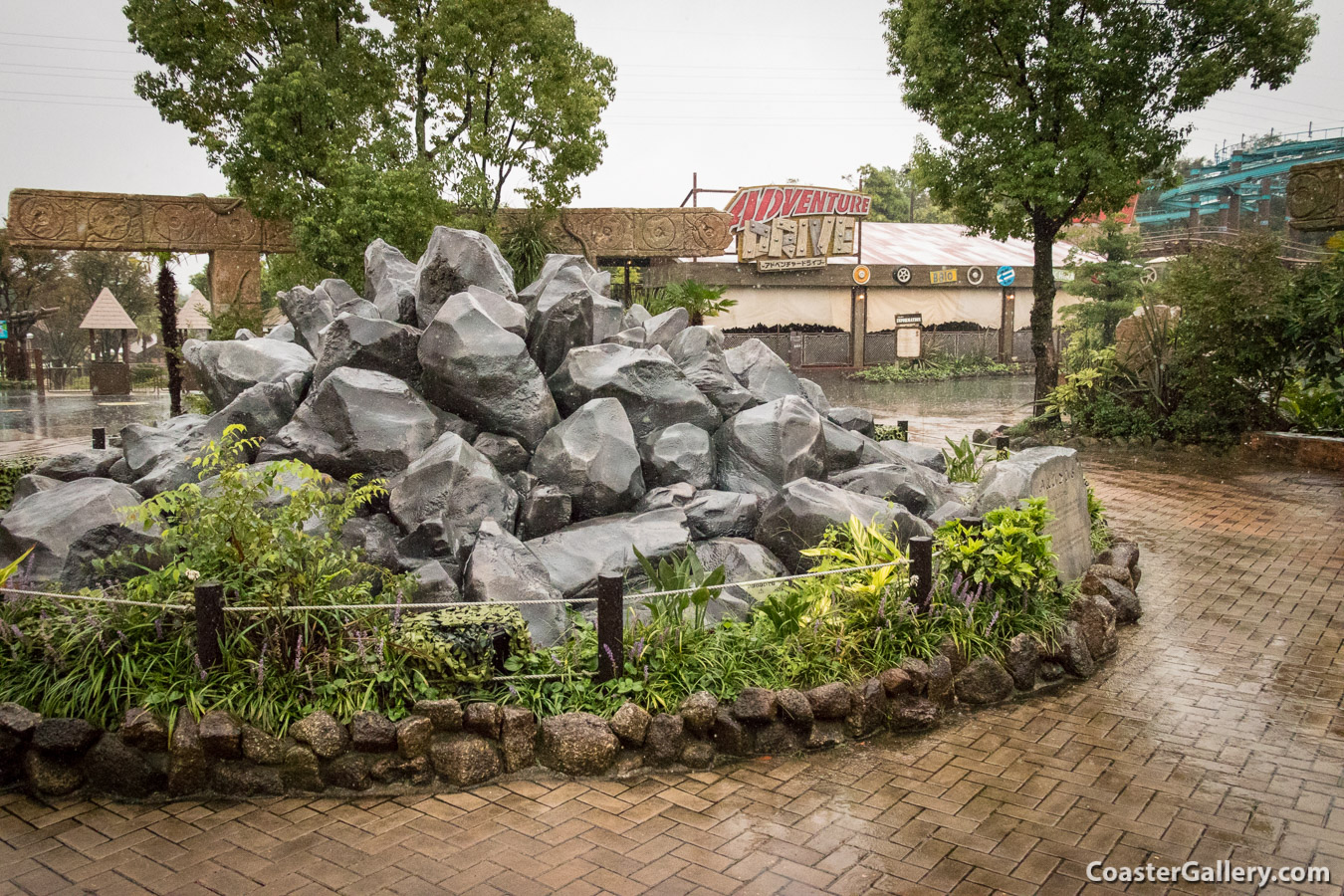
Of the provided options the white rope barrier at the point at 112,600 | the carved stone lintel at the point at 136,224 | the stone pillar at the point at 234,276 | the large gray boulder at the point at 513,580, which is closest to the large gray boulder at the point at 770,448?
the large gray boulder at the point at 513,580

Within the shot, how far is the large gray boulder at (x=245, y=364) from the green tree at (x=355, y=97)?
10128mm

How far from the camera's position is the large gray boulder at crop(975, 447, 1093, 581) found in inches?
269

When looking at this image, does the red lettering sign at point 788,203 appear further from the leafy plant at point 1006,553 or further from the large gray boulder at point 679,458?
the leafy plant at point 1006,553

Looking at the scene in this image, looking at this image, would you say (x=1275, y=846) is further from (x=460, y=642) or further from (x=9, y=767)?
(x=9, y=767)

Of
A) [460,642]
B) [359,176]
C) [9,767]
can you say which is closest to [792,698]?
[460,642]

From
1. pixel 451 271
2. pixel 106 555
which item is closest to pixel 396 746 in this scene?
pixel 106 555

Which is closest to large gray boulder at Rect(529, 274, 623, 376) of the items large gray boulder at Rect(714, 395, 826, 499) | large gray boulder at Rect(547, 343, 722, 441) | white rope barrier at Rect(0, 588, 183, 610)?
large gray boulder at Rect(547, 343, 722, 441)

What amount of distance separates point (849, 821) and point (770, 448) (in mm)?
3732

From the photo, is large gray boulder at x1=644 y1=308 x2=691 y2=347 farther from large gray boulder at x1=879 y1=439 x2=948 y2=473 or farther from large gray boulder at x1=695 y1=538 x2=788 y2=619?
large gray boulder at x1=695 y1=538 x2=788 y2=619

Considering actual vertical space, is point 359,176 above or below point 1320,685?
above

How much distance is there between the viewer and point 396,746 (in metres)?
4.63

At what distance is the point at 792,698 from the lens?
16.3 ft

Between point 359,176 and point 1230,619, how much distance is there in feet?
51.4

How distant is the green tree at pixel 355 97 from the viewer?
18641 mm
